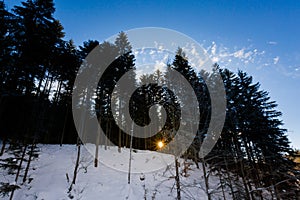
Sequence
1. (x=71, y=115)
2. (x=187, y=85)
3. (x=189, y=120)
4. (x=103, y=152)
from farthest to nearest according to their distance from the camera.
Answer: (x=71, y=115)
(x=103, y=152)
(x=187, y=85)
(x=189, y=120)

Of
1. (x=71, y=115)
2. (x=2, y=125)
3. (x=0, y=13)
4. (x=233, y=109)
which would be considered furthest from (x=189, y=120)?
(x=71, y=115)

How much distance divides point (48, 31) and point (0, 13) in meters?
3.73

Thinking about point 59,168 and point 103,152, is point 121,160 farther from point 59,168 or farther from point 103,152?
point 59,168

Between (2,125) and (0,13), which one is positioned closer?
(0,13)

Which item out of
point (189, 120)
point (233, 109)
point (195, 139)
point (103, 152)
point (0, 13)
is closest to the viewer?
point (195, 139)

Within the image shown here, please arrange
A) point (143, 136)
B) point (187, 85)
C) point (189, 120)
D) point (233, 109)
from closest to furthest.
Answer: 1. point (189, 120)
2. point (187, 85)
3. point (233, 109)
4. point (143, 136)

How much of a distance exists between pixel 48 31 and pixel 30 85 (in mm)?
5612

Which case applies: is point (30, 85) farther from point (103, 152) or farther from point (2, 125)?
point (103, 152)

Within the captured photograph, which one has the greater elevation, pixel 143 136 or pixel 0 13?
pixel 0 13

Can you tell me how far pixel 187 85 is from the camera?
7750 millimetres

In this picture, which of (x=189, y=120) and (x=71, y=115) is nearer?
(x=189, y=120)

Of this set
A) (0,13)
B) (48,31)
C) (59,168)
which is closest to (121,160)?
(59,168)

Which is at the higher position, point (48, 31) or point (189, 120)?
point (48, 31)

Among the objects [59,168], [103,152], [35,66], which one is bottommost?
[59,168]
